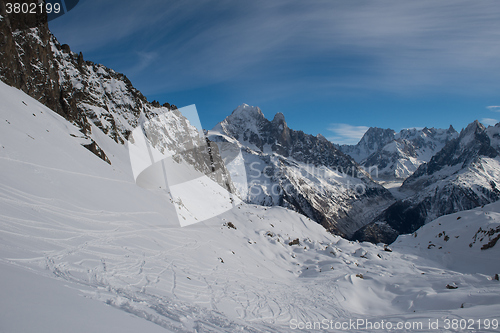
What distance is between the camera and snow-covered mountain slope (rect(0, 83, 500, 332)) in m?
7.42

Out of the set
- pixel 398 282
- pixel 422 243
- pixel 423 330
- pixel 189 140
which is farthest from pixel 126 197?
pixel 189 140

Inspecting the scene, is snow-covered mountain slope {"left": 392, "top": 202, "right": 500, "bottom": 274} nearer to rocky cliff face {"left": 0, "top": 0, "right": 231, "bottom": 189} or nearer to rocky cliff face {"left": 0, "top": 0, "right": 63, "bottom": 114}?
rocky cliff face {"left": 0, "top": 0, "right": 231, "bottom": 189}

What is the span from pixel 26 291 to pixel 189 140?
102318 mm

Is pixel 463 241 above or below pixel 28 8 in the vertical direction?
below

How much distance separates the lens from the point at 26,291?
5.69 m

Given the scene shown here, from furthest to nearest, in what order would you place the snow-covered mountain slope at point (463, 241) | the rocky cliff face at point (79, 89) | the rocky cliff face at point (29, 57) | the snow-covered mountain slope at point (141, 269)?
the snow-covered mountain slope at point (463, 241) < the rocky cliff face at point (79, 89) < the rocky cliff face at point (29, 57) < the snow-covered mountain slope at point (141, 269)

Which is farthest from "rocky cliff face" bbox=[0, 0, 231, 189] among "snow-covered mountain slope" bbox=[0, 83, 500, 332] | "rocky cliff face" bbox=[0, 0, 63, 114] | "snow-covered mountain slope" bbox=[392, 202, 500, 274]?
"snow-covered mountain slope" bbox=[392, 202, 500, 274]

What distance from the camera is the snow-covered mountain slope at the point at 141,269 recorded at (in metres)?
7.42

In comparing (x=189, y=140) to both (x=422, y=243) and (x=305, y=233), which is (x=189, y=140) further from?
(x=422, y=243)

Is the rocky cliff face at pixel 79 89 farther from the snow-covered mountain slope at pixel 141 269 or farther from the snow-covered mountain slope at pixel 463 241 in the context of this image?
the snow-covered mountain slope at pixel 463 241

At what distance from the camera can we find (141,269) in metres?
12.5

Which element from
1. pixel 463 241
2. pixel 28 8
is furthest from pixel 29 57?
pixel 463 241

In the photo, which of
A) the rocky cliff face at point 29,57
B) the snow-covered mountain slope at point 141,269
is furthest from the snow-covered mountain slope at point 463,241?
the rocky cliff face at point 29,57

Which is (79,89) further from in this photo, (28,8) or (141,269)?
(141,269)
